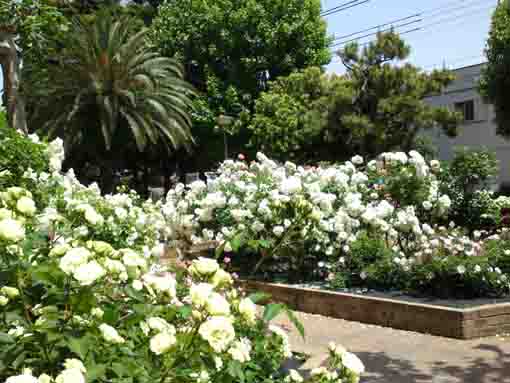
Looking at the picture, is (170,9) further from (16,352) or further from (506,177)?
(16,352)

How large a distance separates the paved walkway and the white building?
22274 millimetres

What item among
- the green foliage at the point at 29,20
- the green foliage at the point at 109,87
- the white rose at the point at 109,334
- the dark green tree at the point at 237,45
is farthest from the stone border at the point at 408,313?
the dark green tree at the point at 237,45

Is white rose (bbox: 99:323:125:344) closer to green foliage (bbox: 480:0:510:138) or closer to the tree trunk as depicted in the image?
the tree trunk

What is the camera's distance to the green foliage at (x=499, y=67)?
20.0 meters

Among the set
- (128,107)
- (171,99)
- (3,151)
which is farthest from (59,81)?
(3,151)

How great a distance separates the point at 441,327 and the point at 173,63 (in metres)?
19.6

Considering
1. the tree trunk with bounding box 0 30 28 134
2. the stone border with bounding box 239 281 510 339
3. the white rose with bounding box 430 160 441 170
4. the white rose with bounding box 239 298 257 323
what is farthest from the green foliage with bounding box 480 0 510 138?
the white rose with bounding box 239 298 257 323

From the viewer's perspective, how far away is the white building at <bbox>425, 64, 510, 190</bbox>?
2712 cm

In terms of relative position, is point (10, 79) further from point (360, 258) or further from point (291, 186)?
point (360, 258)

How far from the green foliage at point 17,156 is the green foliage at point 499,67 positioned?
17574 millimetres

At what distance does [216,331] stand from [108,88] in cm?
2178

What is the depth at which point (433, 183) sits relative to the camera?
32.5 ft

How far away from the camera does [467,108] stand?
1128 inches

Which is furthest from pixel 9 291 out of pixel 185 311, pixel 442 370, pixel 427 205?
pixel 427 205
